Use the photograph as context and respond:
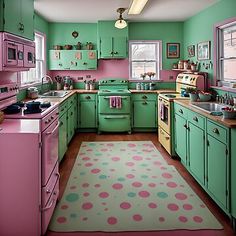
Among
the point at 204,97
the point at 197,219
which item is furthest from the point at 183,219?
the point at 204,97

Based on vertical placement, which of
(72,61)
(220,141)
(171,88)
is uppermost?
(72,61)

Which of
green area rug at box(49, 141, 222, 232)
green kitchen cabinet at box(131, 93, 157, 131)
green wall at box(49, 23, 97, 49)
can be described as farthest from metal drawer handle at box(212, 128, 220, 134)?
green wall at box(49, 23, 97, 49)

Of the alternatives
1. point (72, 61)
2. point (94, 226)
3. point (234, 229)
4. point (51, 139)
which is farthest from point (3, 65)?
point (72, 61)

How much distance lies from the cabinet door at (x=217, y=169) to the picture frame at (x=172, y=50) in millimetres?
4195

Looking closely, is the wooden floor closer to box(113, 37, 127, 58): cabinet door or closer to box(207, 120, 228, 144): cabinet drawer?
box(207, 120, 228, 144): cabinet drawer

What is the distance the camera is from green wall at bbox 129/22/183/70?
6.77 m

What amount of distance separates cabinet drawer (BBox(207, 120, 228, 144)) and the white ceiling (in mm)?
2611

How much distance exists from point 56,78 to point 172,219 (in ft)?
16.3

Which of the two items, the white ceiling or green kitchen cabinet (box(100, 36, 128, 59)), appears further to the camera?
green kitchen cabinet (box(100, 36, 128, 59))

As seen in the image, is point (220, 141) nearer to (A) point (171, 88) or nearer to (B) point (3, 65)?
(B) point (3, 65)

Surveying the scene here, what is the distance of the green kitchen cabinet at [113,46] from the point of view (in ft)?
21.5

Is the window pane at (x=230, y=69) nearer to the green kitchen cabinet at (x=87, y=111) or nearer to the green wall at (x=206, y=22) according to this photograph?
the green wall at (x=206, y=22)

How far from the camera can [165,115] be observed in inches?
197

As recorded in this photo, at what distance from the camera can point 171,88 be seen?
699 cm
